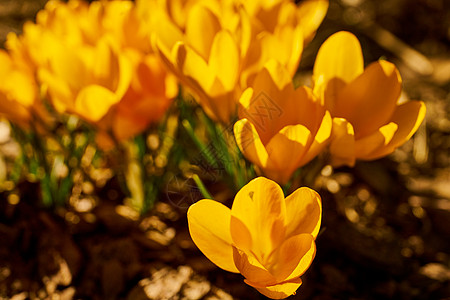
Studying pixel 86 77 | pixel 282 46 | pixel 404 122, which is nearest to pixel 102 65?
pixel 86 77

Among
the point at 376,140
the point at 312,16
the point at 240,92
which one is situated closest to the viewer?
the point at 376,140

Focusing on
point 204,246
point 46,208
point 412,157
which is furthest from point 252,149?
point 412,157

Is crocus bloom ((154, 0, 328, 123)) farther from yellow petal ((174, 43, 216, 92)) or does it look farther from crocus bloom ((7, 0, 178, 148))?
crocus bloom ((7, 0, 178, 148))

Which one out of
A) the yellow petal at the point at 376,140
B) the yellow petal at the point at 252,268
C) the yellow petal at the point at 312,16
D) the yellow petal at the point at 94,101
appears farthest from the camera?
the yellow petal at the point at 312,16

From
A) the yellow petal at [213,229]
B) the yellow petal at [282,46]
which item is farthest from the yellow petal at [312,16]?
the yellow petal at [213,229]

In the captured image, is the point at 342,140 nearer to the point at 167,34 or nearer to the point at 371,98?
the point at 371,98

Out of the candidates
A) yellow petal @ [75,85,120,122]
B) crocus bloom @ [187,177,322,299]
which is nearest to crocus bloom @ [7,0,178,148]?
yellow petal @ [75,85,120,122]

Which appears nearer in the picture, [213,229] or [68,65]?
[213,229]

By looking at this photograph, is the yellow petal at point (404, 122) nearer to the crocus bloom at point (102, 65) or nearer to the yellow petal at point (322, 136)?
the yellow petal at point (322, 136)
